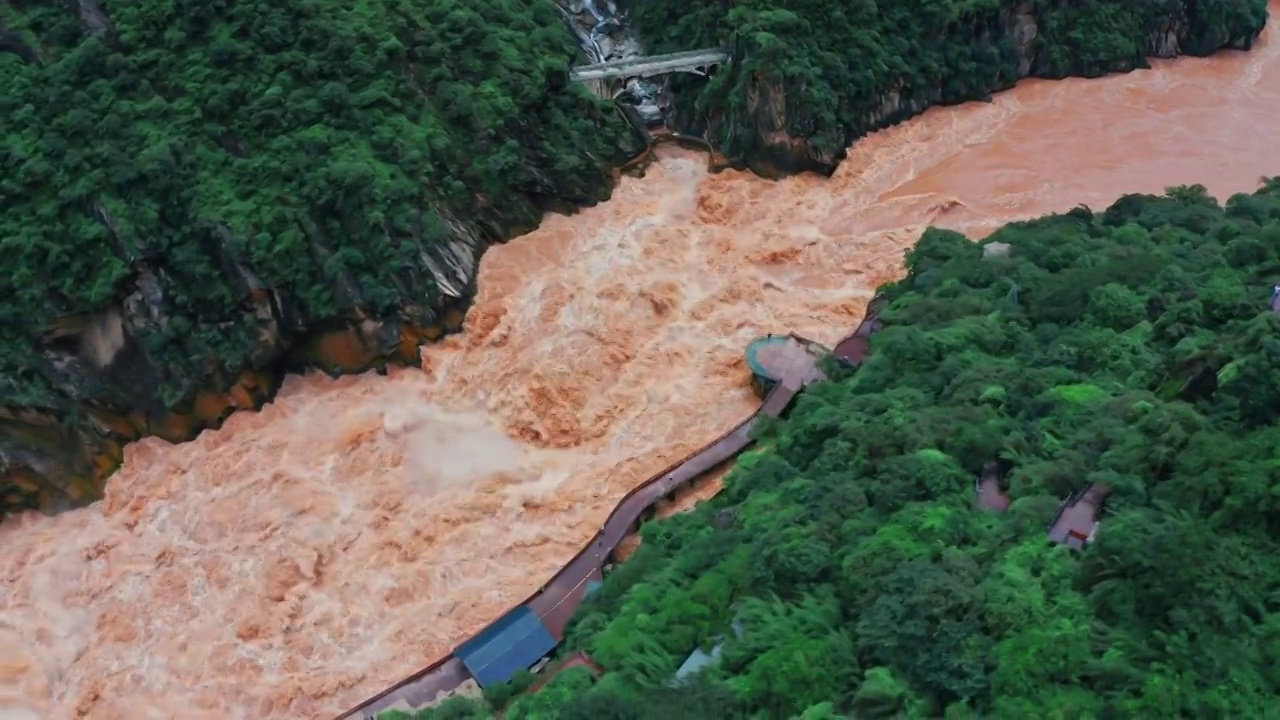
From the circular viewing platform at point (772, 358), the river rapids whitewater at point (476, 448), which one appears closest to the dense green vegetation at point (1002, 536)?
the circular viewing platform at point (772, 358)

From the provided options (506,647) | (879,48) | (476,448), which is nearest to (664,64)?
(879,48)

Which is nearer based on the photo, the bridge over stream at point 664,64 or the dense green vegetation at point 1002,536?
the dense green vegetation at point 1002,536

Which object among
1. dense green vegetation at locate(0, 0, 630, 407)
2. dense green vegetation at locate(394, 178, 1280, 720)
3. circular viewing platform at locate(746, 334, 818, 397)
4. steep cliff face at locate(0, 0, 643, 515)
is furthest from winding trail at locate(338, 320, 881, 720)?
dense green vegetation at locate(0, 0, 630, 407)

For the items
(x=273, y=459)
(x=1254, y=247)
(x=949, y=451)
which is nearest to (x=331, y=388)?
(x=273, y=459)

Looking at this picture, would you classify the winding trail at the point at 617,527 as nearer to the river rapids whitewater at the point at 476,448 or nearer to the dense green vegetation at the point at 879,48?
the river rapids whitewater at the point at 476,448

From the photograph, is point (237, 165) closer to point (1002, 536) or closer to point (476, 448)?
point (476, 448)
